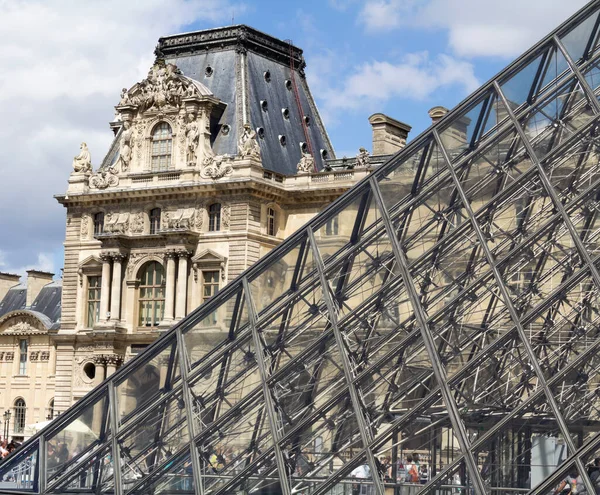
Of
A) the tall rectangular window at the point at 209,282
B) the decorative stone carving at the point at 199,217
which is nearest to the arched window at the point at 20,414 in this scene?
the tall rectangular window at the point at 209,282

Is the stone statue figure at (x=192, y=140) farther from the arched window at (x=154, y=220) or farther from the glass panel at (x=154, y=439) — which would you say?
the glass panel at (x=154, y=439)

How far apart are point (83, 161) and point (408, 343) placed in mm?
39902

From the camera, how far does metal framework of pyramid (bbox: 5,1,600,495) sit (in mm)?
17672

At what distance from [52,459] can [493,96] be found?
29.9ft

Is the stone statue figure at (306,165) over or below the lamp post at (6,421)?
over

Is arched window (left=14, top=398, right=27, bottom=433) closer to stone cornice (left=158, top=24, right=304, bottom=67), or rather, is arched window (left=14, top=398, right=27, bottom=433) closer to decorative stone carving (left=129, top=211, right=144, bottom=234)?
decorative stone carving (left=129, top=211, right=144, bottom=234)

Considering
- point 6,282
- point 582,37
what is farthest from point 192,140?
point 582,37

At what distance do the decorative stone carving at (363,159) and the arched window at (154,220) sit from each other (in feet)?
28.8

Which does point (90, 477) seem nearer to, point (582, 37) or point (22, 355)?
point (582, 37)

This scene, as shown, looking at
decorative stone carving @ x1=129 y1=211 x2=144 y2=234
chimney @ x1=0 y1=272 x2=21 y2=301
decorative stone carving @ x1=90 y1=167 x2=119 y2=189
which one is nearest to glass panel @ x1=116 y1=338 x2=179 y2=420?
decorative stone carving @ x1=129 y1=211 x2=144 y2=234

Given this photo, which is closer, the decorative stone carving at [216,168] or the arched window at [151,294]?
the decorative stone carving at [216,168]

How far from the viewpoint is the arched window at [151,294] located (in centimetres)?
5375

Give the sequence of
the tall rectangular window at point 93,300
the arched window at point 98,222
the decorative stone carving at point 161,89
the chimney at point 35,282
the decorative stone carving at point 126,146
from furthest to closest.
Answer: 1. the chimney at point 35,282
2. the arched window at point 98,222
3. the tall rectangular window at point 93,300
4. the decorative stone carving at point 126,146
5. the decorative stone carving at point 161,89

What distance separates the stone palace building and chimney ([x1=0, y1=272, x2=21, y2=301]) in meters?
18.4
